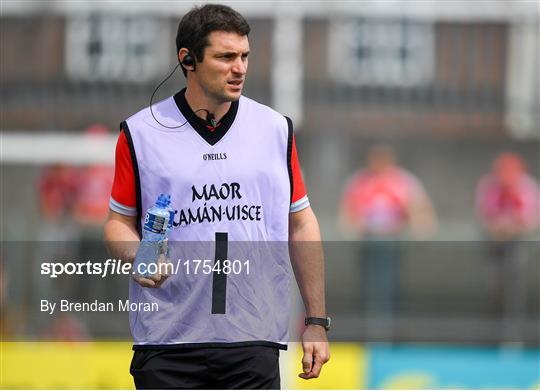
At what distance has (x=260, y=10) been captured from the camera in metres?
14.1

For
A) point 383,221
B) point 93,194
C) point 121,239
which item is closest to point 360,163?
point 383,221

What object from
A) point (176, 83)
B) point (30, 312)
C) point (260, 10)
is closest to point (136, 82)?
point (176, 83)

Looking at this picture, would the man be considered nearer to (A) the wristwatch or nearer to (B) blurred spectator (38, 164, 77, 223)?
(A) the wristwatch

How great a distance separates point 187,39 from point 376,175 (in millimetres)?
7760

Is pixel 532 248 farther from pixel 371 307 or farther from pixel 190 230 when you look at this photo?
pixel 190 230

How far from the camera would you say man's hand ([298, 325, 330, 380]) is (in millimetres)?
5258

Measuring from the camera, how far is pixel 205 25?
17.2 ft

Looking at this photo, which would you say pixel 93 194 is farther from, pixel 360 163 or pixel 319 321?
pixel 319 321

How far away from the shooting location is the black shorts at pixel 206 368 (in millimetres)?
5215

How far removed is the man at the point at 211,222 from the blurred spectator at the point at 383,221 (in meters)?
6.68

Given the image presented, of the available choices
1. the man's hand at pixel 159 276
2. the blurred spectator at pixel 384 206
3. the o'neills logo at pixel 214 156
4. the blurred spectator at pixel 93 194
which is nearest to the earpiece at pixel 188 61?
the o'neills logo at pixel 214 156

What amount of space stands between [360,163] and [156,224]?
1222cm

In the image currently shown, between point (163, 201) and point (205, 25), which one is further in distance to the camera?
point (205, 25)

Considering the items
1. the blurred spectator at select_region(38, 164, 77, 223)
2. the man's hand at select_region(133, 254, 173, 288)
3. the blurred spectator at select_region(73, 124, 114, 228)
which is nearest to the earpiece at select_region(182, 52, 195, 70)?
the man's hand at select_region(133, 254, 173, 288)
